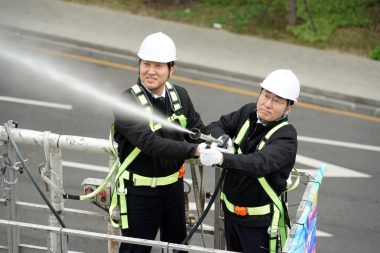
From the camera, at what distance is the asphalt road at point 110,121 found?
33.7 ft

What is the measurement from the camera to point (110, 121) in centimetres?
1272

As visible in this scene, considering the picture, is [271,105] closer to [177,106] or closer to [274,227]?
[177,106]

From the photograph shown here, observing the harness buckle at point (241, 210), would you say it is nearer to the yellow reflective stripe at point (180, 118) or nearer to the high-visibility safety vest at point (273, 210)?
the high-visibility safety vest at point (273, 210)

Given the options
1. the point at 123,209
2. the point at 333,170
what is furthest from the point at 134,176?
the point at 333,170

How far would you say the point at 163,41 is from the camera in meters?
6.65

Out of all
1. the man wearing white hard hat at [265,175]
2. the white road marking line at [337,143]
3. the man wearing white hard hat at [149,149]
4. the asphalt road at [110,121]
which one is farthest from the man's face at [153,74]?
the white road marking line at [337,143]

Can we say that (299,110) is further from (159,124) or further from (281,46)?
(159,124)

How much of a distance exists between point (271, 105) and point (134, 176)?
47.8 inches

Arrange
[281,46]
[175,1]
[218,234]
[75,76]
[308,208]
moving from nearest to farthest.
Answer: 1. [308,208]
2. [218,234]
3. [75,76]
4. [281,46]
5. [175,1]

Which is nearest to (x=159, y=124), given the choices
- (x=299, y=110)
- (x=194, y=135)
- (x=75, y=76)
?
(x=194, y=135)

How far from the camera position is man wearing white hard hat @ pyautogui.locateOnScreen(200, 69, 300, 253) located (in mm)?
6469

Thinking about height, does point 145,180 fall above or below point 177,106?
below

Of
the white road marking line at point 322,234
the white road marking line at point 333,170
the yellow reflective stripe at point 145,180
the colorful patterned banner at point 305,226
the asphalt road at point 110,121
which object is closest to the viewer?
the colorful patterned banner at point 305,226

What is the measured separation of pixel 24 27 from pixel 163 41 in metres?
9.97
